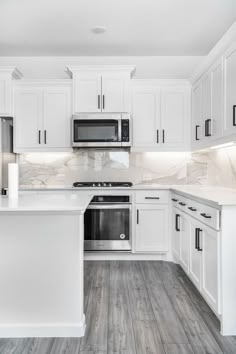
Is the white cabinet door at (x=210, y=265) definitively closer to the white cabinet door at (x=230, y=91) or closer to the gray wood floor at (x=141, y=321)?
the gray wood floor at (x=141, y=321)

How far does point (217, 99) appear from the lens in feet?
10.5

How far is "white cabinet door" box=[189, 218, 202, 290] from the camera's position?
2.72 meters

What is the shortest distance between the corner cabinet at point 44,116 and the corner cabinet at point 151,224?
1.23 meters

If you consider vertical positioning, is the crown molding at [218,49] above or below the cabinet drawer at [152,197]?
above

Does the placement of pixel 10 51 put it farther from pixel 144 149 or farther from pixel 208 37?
pixel 208 37

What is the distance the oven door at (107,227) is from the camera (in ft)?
13.2

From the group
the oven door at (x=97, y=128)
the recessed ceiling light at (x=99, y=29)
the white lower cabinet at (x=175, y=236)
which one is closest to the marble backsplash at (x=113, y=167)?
the oven door at (x=97, y=128)

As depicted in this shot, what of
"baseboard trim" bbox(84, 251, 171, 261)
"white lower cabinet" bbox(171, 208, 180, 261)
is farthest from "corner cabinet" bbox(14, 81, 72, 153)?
"white lower cabinet" bbox(171, 208, 180, 261)

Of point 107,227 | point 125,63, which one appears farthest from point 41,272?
point 125,63

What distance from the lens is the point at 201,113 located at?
150 inches

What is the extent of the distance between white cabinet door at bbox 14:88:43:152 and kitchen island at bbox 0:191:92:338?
2.26 meters

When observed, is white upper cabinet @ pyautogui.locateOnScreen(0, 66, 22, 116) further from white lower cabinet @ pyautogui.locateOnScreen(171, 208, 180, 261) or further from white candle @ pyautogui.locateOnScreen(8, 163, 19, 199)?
white lower cabinet @ pyautogui.locateOnScreen(171, 208, 180, 261)

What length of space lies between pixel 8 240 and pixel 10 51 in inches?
123

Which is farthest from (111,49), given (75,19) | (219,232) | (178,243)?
(219,232)
